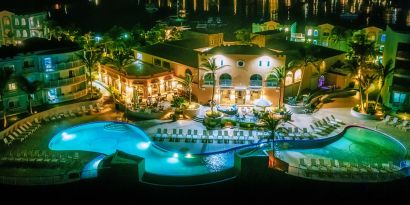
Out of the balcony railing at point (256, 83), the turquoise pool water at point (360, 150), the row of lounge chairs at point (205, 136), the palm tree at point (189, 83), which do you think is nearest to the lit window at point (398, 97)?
the turquoise pool water at point (360, 150)

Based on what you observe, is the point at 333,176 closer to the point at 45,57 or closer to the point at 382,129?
the point at 382,129

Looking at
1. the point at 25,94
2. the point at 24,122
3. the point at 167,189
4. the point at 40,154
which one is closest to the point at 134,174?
the point at 167,189

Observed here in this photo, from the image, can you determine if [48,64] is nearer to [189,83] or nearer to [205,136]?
[189,83]

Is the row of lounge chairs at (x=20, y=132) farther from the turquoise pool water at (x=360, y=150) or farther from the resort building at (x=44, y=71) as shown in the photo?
the turquoise pool water at (x=360, y=150)

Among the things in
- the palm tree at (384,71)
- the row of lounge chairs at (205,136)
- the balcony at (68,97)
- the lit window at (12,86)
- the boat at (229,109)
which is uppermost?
the palm tree at (384,71)

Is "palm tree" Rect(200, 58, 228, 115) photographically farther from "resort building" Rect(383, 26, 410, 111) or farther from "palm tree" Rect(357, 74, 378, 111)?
"resort building" Rect(383, 26, 410, 111)

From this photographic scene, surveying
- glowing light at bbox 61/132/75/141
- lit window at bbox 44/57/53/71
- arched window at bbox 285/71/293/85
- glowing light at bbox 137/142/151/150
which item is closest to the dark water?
arched window at bbox 285/71/293/85
